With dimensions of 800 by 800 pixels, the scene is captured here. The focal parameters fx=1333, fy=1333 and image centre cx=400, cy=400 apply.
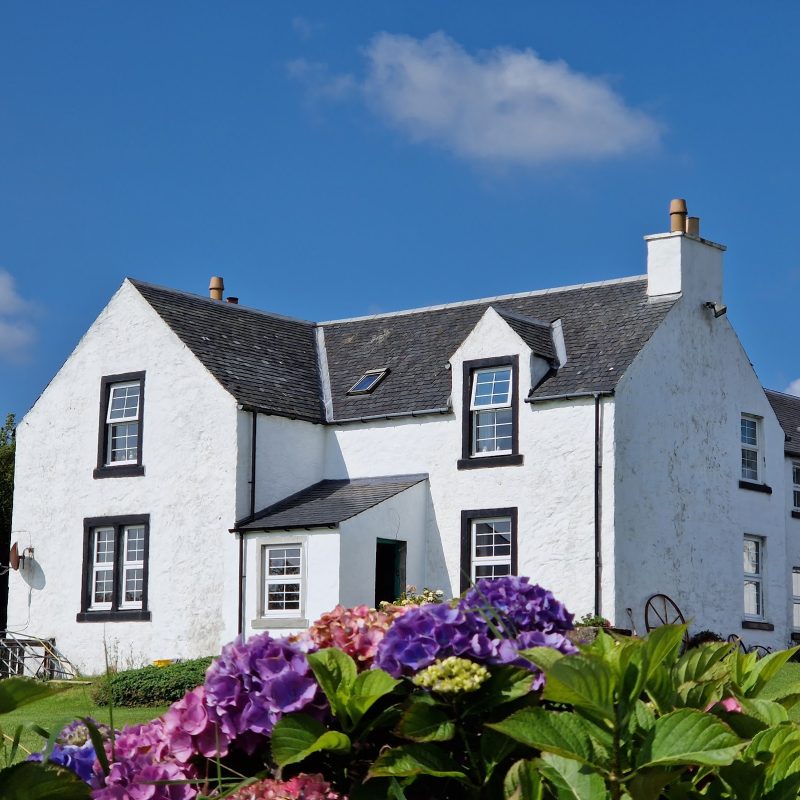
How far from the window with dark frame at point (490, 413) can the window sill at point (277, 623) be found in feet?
14.3

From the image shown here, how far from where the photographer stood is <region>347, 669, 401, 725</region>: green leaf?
3.54 metres

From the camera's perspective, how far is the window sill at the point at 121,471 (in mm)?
28172

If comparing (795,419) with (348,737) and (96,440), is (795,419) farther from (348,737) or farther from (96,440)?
(348,737)

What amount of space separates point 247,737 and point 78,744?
50cm

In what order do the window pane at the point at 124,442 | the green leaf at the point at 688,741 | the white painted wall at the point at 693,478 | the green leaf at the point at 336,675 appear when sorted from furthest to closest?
the window pane at the point at 124,442 → the white painted wall at the point at 693,478 → the green leaf at the point at 336,675 → the green leaf at the point at 688,741

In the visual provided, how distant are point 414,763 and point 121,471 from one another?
25641 millimetres

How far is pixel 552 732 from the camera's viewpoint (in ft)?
10.8

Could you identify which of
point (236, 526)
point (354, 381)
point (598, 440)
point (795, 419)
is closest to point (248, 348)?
point (354, 381)

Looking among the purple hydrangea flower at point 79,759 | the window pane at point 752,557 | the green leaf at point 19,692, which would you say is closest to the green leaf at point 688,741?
the green leaf at point 19,692

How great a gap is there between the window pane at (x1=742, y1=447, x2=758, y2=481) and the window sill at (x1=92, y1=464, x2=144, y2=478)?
12.8 metres

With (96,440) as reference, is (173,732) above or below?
below

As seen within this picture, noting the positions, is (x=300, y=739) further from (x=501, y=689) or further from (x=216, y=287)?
(x=216, y=287)

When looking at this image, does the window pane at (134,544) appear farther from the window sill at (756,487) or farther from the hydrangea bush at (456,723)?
the hydrangea bush at (456,723)

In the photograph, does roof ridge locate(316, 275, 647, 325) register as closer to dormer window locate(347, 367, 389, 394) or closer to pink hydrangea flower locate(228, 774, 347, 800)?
dormer window locate(347, 367, 389, 394)
